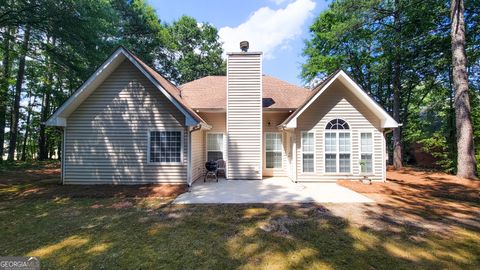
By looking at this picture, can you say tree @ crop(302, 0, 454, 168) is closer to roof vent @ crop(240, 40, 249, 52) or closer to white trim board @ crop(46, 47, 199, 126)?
roof vent @ crop(240, 40, 249, 52)

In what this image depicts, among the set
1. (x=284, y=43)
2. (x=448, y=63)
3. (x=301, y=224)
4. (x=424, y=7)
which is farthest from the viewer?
(x=284, y=43)

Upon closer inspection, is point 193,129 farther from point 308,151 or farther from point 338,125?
point 338,125

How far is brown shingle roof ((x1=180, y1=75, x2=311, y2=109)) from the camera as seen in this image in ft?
37.3

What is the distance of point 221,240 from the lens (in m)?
4.22

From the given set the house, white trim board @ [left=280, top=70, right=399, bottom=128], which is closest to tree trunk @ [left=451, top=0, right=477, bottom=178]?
the house

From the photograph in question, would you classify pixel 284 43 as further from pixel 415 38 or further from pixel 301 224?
pixel 301 224

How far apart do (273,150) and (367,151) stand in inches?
166

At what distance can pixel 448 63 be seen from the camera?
13.5 meters

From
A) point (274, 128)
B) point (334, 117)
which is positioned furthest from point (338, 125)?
point (274, 128)

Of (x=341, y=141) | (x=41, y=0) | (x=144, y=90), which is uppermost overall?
(x=41, y=0)

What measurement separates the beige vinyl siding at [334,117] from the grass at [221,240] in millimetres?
3758

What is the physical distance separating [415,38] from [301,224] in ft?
44.9

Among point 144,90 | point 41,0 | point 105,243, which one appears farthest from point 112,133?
point 41,0

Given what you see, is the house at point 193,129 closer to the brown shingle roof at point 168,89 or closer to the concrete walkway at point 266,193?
the brown shingle roof at point 168,89
